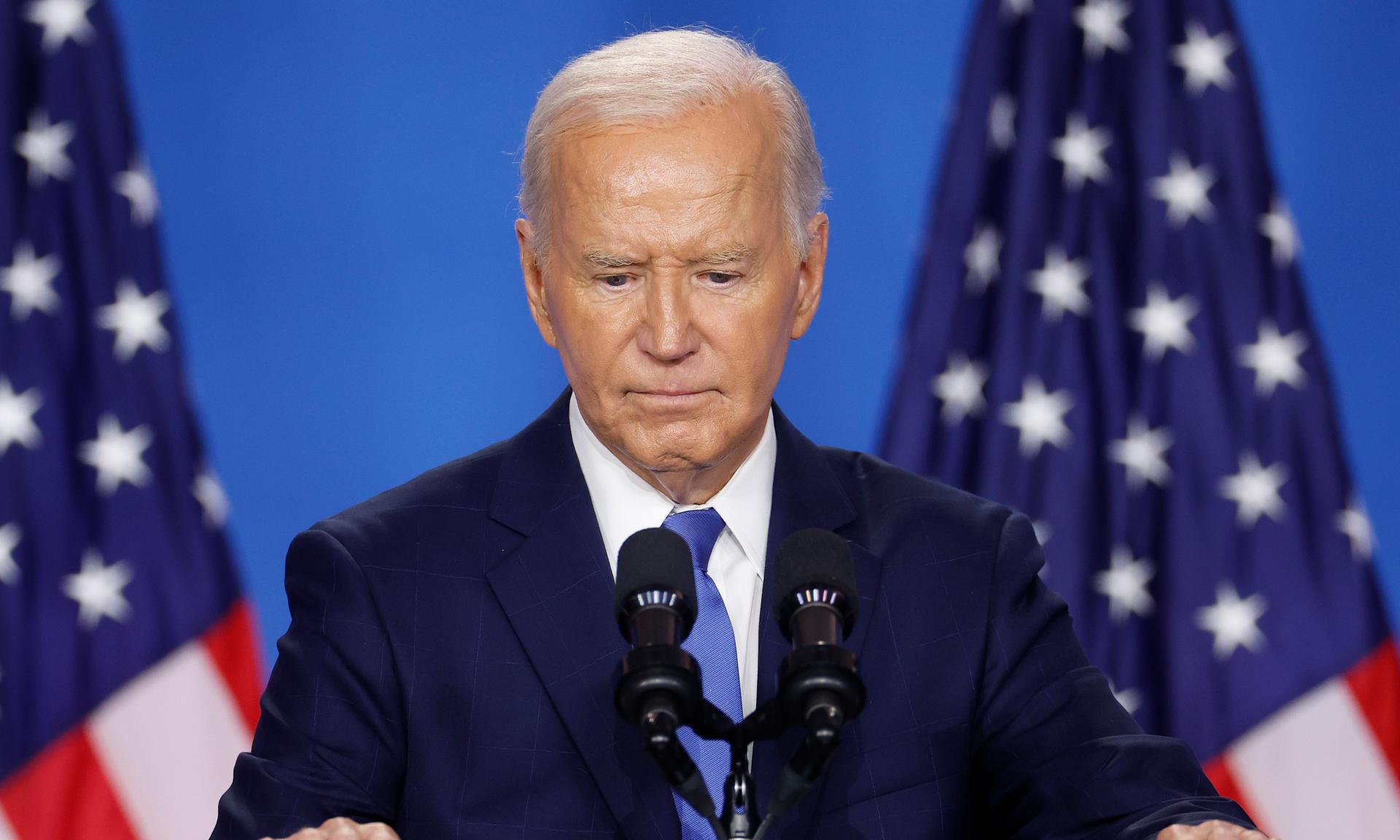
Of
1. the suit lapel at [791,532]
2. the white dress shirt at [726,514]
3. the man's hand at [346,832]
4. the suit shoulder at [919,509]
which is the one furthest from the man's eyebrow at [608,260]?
the man's hand at [346,832]

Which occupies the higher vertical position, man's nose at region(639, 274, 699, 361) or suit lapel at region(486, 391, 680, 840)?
man's nose at region(639, 274, 699, 361)

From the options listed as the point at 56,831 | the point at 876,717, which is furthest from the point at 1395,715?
the point at 56,831

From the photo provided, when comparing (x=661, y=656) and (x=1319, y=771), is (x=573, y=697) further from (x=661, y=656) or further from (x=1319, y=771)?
(x=1319, y=771)

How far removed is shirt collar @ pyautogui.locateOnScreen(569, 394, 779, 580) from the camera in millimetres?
1809

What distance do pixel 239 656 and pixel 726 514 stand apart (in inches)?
63.5

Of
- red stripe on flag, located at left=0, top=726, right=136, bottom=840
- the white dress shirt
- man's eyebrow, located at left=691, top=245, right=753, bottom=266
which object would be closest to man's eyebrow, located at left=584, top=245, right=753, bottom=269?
man's eyebrow, located at left=691, top=245, right=753, bottom=266

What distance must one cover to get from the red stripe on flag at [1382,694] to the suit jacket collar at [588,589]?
172 cm

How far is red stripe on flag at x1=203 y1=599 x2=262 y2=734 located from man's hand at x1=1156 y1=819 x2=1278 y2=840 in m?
2.10

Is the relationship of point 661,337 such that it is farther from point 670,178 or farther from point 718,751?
point 718,751

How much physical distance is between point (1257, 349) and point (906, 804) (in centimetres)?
186

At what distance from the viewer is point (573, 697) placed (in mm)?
1648

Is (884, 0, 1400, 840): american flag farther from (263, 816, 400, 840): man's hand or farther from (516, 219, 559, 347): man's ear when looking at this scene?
(263, 816, 400, 840): man's hand

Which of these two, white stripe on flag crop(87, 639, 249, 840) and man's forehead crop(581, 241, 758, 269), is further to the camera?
white stripe on flag crop(87, 639, 249, 840)

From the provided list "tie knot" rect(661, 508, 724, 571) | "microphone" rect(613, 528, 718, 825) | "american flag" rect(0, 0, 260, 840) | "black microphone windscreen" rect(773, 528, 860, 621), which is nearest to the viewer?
"microphone" rect(613, 528, 718, 825)
